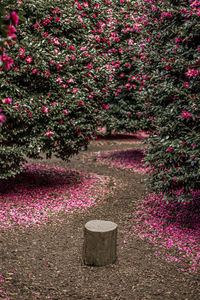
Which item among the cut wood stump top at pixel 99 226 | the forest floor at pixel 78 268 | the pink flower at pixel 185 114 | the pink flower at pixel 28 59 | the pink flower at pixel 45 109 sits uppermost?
the pink flower at pixel 28 59

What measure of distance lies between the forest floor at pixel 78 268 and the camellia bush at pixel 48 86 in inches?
76.0

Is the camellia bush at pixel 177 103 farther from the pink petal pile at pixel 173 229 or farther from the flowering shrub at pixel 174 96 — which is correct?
the pink petal pile at pixel 173 229

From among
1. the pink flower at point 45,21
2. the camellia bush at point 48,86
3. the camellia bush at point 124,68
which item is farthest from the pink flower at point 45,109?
the camellia bush at point 124,68

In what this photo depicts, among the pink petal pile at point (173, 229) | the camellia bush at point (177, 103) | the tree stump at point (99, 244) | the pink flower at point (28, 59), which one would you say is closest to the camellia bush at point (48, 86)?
the pink flower at point (28, 59)

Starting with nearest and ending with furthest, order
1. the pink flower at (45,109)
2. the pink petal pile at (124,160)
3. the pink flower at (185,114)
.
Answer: the pink flower at (185,114), the pink flower at (45,109), the pink petal pile at (124,160)

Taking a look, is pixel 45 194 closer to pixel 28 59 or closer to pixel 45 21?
pixel 28 59

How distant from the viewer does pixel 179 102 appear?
244 inches

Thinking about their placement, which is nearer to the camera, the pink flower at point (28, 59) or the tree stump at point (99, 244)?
the tree stump at point (99, 244)

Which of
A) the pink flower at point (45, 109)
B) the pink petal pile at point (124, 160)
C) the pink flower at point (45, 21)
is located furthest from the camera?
the pink petal pile at point (124, 160)

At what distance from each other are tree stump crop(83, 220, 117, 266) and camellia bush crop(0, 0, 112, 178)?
3.15 m

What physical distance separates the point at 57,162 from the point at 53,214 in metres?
6.35

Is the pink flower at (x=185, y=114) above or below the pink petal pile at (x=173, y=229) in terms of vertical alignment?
above

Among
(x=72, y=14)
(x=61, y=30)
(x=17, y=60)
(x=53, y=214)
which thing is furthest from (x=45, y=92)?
(x=53, y=214)

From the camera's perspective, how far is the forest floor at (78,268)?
4492 mm
